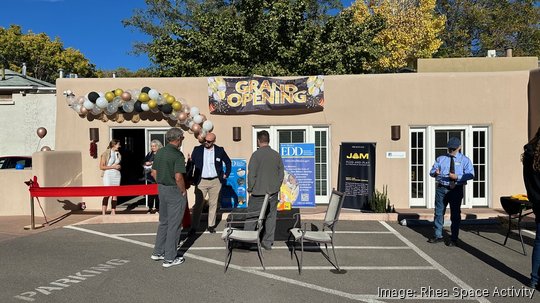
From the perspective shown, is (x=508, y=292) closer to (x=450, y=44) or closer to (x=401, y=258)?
(x=401, y=258)

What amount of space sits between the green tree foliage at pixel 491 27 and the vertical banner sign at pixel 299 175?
20426 mm

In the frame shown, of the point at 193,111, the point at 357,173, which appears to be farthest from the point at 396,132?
the point at 193,111

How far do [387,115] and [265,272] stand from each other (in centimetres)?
627

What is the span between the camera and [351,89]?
35.4 ft

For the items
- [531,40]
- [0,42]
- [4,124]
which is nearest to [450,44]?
[531,40]

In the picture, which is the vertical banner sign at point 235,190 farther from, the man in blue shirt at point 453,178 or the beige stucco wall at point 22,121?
the beige stucco wall at point 22,121

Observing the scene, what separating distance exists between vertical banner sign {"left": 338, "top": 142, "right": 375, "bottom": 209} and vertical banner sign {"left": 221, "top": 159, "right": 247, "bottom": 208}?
7.75 ft

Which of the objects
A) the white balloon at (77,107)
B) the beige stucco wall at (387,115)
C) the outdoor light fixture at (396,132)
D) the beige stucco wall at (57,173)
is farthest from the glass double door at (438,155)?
the beige stucco wall at (57,173)

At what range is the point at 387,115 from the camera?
10750 millimetres

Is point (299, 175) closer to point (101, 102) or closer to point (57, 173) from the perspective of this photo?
point (101, 102)

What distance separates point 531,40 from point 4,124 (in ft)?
97.7

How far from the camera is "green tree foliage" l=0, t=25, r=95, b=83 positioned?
35.9 m

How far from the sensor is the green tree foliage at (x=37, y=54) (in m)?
35.9

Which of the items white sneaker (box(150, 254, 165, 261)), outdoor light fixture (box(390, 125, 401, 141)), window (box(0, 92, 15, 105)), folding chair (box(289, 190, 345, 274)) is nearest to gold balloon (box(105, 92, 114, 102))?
white sneaker (box(150, 254, 165, 261))
